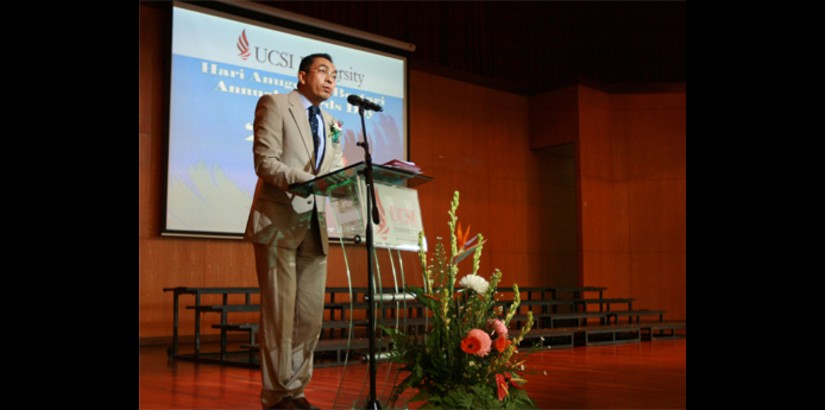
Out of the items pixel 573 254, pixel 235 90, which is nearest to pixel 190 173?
pixel 235 90

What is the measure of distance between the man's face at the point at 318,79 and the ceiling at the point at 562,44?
6.32 meters

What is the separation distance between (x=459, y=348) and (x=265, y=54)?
522cm

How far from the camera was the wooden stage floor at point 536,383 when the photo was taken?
304 centimetres

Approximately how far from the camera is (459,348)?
90.1 inches

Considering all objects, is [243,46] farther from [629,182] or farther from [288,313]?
[629,182]

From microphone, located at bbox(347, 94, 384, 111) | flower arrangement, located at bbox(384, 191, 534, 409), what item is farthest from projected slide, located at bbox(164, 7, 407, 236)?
flower arrangement, located at bbox(384, 191, 534, 409)

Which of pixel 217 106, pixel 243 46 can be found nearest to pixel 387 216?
pixel 217 106

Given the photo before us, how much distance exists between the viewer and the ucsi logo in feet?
22.2

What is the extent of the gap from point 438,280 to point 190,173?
466 cm

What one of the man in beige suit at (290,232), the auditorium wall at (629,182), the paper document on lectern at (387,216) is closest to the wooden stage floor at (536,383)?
the man in beige suit at (290,232)

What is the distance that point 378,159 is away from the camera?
25.4ft

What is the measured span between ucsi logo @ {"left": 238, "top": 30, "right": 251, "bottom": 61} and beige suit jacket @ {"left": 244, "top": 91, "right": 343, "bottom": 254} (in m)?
4.12

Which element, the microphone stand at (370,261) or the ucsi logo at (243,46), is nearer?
the microphone stand at (370,261)

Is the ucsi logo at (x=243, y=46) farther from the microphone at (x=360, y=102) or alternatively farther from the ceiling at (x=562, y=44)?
the microphone at (x=360, y=102)
